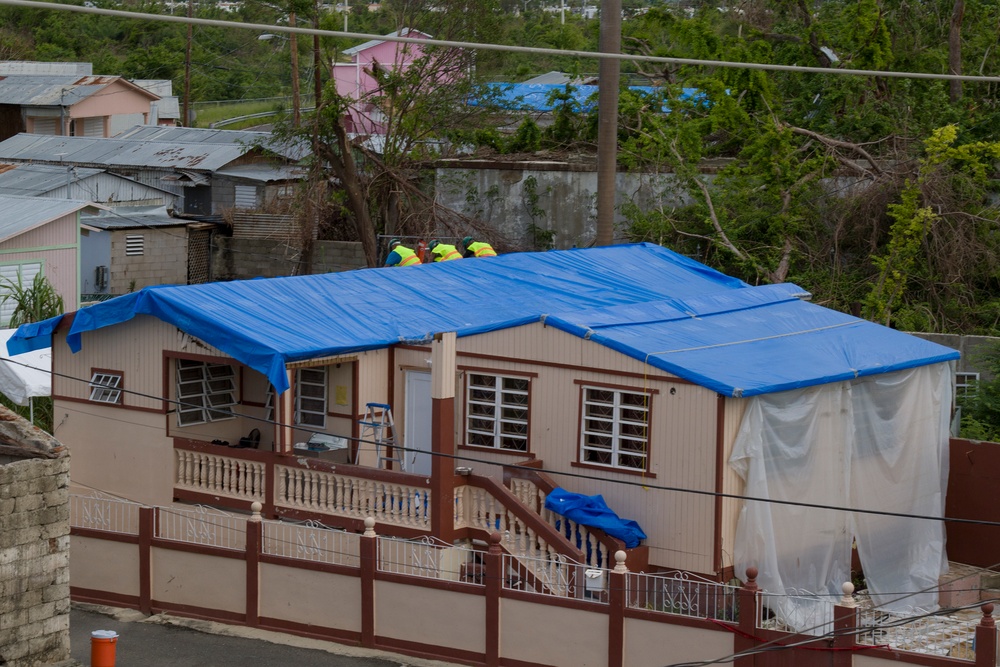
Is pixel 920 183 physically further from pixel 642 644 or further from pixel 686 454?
pixel 642 644

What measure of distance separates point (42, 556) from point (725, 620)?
22.6ft

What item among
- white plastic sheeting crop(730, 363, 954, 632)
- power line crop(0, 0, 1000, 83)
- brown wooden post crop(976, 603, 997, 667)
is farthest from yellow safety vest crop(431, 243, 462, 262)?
brown wooden post crop(976, 603, 997, 667)

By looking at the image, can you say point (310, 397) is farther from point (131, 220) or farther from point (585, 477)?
point (131, 220)

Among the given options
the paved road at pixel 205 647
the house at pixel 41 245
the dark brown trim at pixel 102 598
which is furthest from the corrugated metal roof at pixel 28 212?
the paved road at pixel 205 647

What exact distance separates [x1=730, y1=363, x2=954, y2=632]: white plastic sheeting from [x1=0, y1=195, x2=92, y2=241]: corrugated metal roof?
64.4ft

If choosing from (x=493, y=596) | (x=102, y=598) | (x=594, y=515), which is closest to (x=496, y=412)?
(x=594, y=515)

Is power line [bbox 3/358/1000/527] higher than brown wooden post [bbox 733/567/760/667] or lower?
higher

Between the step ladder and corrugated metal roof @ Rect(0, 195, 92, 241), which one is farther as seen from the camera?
corrugated metal roof @ Rect(0, 195, 92, 241)

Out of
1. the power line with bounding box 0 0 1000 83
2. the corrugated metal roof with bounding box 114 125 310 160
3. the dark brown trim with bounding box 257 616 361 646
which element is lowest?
the dark brown trim with bounding box 257 616 361 646

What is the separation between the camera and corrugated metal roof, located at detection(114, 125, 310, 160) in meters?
40.7

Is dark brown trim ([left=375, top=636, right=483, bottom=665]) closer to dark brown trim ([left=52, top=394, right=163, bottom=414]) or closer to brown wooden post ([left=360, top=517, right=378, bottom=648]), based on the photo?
brown wooden post ([left=360, top=517, right=378, bottom=648])

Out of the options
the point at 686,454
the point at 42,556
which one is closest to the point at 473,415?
the point at 686,454

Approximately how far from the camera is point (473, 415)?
1806 cm

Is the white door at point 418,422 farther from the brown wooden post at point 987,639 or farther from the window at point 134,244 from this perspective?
the window at point 134,244
